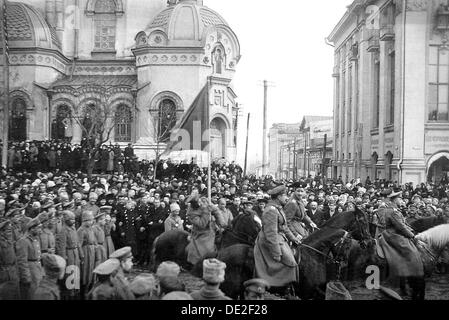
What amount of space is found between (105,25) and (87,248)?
39348 mm

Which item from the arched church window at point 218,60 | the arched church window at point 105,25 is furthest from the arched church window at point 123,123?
the arched church window at point 105,25

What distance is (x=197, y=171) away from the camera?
30203mm

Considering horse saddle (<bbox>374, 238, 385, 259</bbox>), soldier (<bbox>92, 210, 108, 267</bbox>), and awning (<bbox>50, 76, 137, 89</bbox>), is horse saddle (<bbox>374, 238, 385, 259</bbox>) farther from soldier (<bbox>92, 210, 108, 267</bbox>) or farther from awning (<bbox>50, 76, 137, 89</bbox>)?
awning (<bbox>50, 76, 137, 89</bbox>)

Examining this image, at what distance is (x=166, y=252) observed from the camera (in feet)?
36.7

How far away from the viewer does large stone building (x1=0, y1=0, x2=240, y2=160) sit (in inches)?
1615

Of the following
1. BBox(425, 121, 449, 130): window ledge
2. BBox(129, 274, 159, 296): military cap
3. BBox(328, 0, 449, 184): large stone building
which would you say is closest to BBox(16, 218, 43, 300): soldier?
BBox(129, 274, 159, 296): military cap

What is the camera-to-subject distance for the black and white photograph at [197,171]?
345 inches

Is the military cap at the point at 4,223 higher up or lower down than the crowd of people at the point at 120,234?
higher up

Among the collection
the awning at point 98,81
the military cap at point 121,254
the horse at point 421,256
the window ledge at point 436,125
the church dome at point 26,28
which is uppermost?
the church dome at point 26,28

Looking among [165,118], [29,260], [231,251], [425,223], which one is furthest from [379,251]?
[165,118]

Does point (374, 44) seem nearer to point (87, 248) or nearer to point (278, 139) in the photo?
point (87, 248)

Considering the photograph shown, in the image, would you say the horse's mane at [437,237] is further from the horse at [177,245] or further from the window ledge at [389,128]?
the window ledge at [389,128]

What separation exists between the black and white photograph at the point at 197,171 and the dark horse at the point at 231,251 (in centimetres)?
3

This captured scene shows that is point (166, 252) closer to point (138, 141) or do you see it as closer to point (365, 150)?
point (365, 150)
